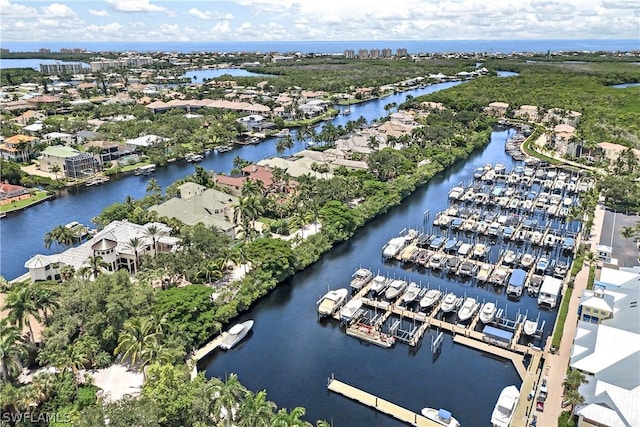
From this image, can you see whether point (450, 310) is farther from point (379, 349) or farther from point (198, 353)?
point (198, 353)

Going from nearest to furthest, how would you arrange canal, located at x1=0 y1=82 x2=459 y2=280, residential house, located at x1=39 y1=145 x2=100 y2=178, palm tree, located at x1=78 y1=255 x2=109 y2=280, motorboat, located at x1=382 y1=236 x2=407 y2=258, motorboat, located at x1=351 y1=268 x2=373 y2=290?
palm tree, located at x1=78 y1=255 x2=109 y2=280, motorboat, located at x1=351 y1=268 x2=373 y2=290, motorboat, located at x1=382 y1=236 x2=407 y2=258, canal, located at x1=0 y1=82 x2=459 y2=280, residential house, located at x1=39 y1=145 x2=100 y2=178

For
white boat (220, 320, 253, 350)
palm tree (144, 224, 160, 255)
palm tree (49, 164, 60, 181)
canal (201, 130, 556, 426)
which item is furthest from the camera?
palm tree (49, 164, 60, 181)

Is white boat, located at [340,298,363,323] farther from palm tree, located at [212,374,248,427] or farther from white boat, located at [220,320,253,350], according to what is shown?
palm tree, located at [212,374,248,427]

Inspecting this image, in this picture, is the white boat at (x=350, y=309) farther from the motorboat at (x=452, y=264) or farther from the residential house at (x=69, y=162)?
the residential house at (x=69, y=162)

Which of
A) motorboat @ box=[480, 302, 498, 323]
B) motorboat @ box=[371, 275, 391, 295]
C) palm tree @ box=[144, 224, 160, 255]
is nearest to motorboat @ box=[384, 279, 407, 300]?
motorboat @ box=[371, 275, 391, 295]

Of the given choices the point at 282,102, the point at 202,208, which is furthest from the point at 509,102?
the point at 202,208

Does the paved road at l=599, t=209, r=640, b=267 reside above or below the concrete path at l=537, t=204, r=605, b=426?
above

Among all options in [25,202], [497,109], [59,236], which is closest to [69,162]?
[25,202]

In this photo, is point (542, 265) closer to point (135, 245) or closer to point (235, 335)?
point (235, 335)
